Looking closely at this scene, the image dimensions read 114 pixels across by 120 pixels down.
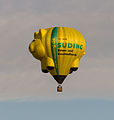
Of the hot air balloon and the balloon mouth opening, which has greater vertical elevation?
the hot air balloon

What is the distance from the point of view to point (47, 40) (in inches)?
5522

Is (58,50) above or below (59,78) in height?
above

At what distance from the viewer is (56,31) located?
14125 cm

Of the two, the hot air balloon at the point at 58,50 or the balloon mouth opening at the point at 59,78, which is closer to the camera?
the hot air balloon at the point at 58,50

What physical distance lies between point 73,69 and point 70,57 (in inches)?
85.6

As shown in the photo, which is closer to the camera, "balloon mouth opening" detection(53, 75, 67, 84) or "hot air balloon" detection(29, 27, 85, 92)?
"hot air balloon" detection(29, 27, 85, 92)

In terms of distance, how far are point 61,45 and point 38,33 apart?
4.66 metres

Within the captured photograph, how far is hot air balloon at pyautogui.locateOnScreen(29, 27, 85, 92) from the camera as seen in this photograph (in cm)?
14025

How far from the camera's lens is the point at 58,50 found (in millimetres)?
140125

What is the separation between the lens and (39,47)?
140 metres

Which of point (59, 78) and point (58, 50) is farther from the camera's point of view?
point (59, 78)

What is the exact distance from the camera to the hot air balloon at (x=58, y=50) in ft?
460

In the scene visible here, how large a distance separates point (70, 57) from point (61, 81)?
414 cm

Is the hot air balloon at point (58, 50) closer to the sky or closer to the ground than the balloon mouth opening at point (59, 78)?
closer to the sky
